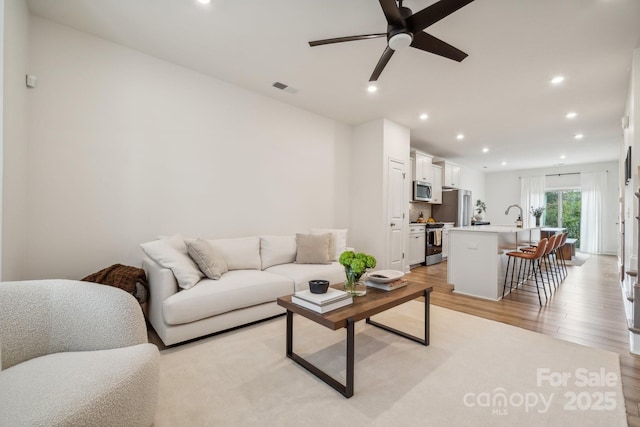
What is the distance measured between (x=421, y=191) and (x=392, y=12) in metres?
4.72

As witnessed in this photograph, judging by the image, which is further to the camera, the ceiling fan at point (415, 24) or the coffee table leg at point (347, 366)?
the ceiling fan at point (415, 24)

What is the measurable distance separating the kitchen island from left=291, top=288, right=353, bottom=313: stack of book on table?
98.7 inches

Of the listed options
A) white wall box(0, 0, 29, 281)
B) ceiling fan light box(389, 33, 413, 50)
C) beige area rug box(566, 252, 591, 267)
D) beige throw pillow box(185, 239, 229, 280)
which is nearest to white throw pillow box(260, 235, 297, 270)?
beige throw pillow box(185, 239, 229, 280)

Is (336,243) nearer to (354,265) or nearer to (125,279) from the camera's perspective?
(354,265)

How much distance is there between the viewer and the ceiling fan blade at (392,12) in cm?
177

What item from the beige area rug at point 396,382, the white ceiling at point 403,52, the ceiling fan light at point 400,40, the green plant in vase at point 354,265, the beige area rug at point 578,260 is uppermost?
the white ceiling at point 403,52

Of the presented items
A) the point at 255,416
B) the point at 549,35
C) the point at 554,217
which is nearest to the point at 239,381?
the point at 255,416

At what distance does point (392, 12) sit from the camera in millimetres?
1844

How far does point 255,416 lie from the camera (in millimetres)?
1492

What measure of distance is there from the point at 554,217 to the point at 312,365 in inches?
393

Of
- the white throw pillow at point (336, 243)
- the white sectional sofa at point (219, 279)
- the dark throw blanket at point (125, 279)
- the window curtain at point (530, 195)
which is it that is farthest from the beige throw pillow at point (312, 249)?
→ the window curtain at point (530, 195)

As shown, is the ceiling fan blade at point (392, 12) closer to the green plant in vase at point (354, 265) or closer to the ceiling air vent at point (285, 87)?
the green plant in vase at point (354, 265)

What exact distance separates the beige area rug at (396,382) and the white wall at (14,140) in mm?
1350

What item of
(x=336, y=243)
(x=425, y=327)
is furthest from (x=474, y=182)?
(x=425, y=327)
